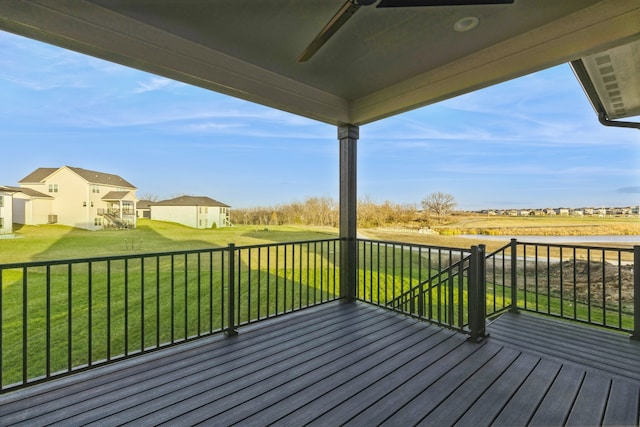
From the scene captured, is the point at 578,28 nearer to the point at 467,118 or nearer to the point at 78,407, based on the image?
the point at 467,118

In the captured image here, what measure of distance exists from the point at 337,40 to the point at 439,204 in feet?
12.1

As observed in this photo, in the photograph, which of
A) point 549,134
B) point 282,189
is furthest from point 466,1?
point 549,134

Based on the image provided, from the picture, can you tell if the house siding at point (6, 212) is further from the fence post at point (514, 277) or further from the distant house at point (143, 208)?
the fence post at point (514, 277)

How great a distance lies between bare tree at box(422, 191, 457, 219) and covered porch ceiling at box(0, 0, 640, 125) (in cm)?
236

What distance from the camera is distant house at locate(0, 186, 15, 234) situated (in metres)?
2.23

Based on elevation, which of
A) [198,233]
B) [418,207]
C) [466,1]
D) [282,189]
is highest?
[466,1]

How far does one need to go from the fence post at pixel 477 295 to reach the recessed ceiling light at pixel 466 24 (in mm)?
1927

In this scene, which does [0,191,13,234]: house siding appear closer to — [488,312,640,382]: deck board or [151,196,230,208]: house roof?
[151,196,230,208]: house roof

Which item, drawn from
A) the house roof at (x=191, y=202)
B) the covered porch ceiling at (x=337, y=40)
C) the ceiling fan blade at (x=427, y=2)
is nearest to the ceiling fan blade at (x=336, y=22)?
the ceiling fan blade at (x=427, y=2)

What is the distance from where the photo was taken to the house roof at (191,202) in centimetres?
373

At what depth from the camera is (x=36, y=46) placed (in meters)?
2.35

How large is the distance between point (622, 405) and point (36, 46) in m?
5.26

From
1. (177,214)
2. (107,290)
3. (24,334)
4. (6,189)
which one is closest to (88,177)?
(6,189)

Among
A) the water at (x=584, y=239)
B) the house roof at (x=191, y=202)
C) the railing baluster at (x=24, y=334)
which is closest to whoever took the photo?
the railing baluster at (x=24, y=334)
